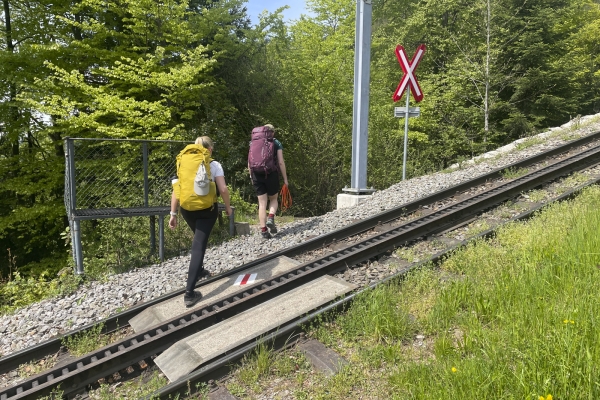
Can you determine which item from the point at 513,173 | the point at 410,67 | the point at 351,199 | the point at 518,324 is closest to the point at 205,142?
the point at 518,324

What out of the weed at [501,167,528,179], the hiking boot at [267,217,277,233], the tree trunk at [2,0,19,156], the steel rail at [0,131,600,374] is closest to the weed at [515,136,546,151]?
the steel rail at [0,131,600,374]

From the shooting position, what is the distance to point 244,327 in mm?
3670

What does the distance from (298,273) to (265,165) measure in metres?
2.34

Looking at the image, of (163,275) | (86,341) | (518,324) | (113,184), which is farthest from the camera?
(113,184)

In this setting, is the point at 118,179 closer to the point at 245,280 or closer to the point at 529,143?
the point at 245,280

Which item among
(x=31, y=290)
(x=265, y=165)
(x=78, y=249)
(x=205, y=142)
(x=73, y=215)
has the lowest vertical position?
(x=31, y=290)

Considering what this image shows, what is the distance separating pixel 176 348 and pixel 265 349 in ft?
3.03

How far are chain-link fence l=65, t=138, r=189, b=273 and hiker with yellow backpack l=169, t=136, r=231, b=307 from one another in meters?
2.54

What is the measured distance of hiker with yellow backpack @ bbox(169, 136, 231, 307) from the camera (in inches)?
179

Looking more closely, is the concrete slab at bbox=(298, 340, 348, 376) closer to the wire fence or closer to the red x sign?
the wire fence

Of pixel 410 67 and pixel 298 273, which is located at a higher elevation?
pixel 410 67

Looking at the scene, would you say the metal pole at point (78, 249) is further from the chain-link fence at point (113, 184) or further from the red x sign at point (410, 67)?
the red x sign at point (410, 67)

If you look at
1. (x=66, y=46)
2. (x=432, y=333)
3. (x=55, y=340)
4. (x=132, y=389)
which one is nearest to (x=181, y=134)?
(x=66, y=46)

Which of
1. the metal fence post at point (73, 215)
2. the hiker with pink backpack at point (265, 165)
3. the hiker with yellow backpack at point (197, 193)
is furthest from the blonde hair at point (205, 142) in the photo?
the metal fence post at point (73, 215)
